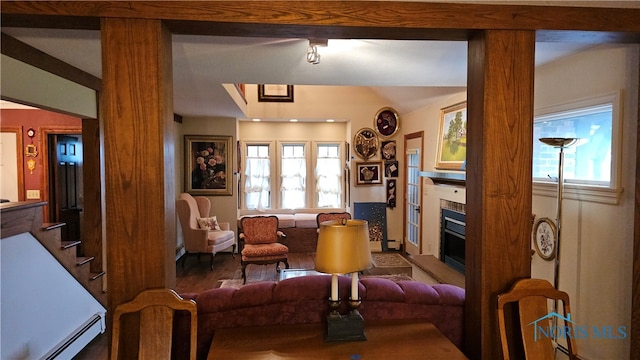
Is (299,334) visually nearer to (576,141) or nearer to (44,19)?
(44,19)

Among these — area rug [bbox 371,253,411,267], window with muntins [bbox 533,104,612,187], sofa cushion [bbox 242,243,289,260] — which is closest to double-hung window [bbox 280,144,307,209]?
area rug [bbox 371,253,411,267]

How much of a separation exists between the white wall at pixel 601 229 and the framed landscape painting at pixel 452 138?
4.53ft

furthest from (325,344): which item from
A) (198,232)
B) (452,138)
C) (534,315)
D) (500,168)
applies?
(198,232)

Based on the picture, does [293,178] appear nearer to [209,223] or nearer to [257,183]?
[257,183]

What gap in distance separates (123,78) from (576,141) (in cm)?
289

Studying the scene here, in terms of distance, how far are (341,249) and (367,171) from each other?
5.08m

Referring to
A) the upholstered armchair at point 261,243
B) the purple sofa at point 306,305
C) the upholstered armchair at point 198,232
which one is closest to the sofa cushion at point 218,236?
the upholstered armchair at point 198,232

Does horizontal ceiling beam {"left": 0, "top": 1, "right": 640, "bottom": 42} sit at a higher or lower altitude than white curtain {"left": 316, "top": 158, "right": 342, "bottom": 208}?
higher

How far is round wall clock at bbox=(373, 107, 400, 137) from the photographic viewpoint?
652 centimetres

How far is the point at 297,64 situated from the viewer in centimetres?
289

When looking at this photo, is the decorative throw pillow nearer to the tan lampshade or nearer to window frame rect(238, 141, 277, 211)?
window frame rect(238, 141, 277, 211)

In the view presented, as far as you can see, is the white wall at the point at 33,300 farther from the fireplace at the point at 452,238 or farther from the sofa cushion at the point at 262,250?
the fireplace at the point at 452,238

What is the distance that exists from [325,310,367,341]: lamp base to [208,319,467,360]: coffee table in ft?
0.07

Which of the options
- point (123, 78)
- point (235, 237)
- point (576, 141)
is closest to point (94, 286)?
point (123, 78)
